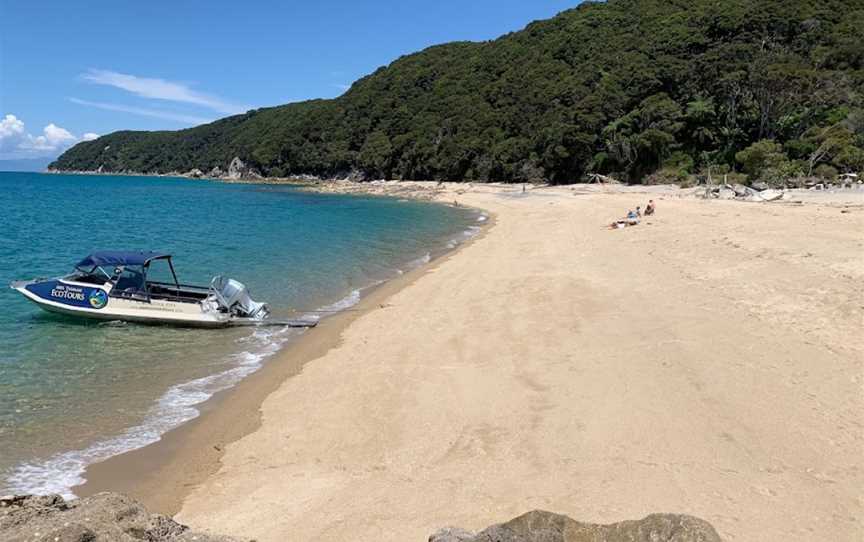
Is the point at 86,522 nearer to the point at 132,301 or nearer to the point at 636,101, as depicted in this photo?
the point at 132,301

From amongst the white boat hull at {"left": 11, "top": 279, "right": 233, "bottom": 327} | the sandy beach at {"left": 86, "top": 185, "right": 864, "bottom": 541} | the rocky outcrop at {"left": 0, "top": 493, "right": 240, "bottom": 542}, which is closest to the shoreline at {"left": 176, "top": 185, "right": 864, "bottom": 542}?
the sandy beach at {"left": 86, "top": 185, "right": 864, "bottom": 541}

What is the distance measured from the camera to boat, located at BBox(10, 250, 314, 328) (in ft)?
45.9

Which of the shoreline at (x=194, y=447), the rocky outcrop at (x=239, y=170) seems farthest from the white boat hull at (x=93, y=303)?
the rocky outcrop at (x=239, y=170)

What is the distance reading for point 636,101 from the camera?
7669 centimetres

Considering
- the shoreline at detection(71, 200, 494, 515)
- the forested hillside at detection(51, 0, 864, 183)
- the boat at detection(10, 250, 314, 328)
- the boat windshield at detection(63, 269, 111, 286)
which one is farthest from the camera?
the forested hillside at detection(51, 0, 864, 183)

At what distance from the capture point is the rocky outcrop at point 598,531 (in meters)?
3.12

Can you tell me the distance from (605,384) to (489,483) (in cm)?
316

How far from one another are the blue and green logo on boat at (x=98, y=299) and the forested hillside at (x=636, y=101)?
4494cm

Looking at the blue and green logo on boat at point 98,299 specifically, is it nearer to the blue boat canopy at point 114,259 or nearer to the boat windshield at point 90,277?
the boat windshield at point 90,277

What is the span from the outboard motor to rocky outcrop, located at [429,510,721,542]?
1201 centimetres

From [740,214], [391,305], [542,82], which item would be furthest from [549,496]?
[542,82]

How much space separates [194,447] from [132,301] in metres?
8.07

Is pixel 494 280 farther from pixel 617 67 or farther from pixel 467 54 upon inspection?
pixel 467 54

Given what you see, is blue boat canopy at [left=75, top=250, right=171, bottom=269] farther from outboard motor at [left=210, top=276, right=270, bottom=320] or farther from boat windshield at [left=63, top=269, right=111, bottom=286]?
outboard motor at [left=210, top=276, right=270, bottom=320]
